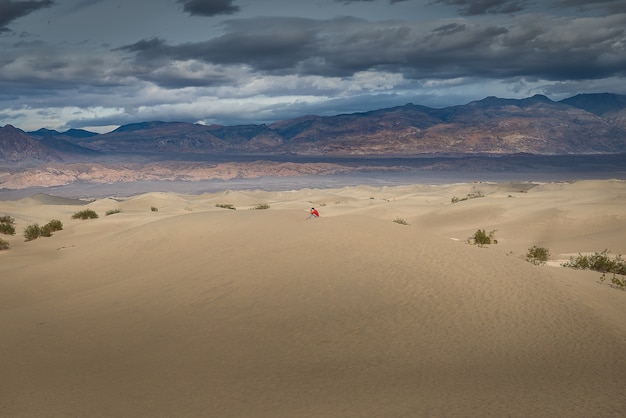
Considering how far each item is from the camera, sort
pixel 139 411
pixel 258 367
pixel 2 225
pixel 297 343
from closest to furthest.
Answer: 1. pixel 139 411
2. pixel 258 367
3. pixel 297 343
4. pixel 2 225

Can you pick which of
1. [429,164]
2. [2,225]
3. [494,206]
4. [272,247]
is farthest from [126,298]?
[429,164]

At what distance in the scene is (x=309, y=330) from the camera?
31.6 feet

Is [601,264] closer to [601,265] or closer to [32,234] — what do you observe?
[601,265]

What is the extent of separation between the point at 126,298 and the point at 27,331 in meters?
2.67

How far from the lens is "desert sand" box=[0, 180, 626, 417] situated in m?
6.88

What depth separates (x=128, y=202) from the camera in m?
61.0

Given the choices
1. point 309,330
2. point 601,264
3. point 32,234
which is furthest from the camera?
point 32,234

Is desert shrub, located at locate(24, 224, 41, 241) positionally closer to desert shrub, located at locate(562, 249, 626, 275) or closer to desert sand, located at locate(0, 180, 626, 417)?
desert sand, located at locate(0, 180, 626, 417)

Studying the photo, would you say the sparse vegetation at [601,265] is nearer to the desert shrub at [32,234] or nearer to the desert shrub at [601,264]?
the desert shrub at [601,264]

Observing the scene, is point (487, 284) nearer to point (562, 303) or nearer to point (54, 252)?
point (562, 303)

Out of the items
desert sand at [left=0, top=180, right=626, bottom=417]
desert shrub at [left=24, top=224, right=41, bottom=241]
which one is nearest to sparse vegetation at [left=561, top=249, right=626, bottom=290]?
desert sand at [left=0, top=180, right=626, bottom=417]

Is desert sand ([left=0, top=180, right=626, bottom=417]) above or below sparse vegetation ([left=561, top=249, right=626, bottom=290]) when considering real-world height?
above

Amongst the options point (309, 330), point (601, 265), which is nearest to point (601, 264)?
point (601, 265)

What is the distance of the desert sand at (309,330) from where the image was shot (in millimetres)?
6879
